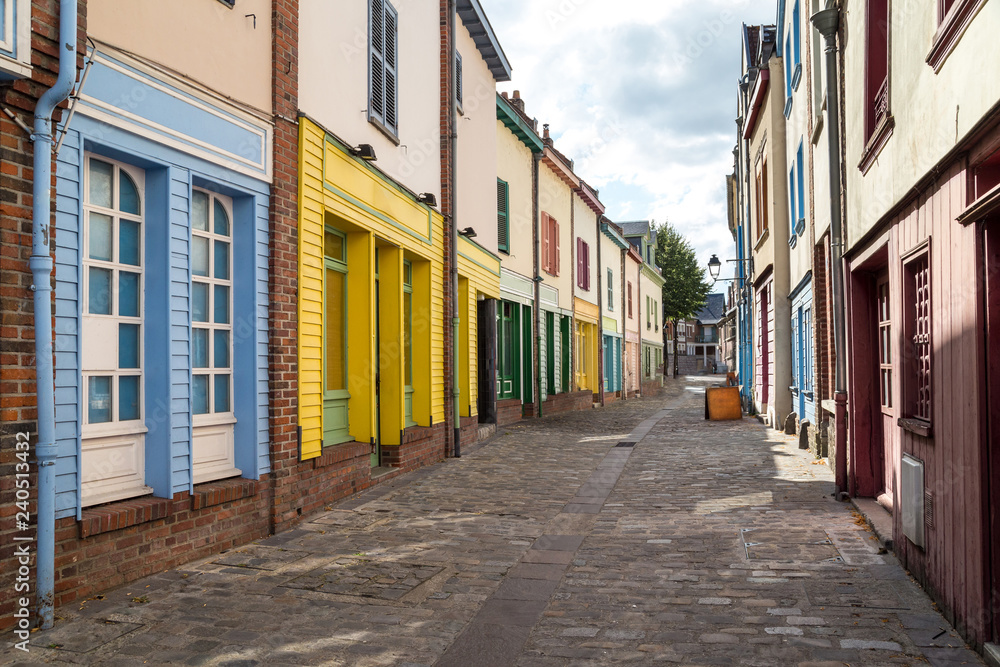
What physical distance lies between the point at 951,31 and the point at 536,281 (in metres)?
15.4

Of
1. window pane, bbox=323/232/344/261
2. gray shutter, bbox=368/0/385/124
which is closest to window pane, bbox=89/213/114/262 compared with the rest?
window pane, bbox=323/232/344/261

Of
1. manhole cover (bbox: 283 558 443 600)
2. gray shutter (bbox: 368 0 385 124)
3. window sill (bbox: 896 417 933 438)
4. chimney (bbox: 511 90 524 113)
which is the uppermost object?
chimney (bbox: 511 90 524 113)

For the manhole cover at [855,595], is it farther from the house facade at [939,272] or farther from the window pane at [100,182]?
the window pane at [100,182]

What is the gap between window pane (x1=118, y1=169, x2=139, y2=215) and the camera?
17.6ft

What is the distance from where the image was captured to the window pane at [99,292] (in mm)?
5113

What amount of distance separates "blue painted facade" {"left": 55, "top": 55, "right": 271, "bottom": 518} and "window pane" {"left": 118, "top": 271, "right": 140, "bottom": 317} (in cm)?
6

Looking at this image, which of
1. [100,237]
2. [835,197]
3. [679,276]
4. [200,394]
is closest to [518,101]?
[835,197]

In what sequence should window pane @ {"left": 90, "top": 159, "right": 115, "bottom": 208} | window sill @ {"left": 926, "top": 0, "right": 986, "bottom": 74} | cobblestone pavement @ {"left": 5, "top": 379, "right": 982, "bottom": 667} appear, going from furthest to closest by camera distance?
window pane @ {"left": 90, "top": 159, "right": 115, "bottom": 208}, cobblestone pavement @ {"left": 5, "top": 379, "right": 982, "bottom": 667}, window sill @ {"left": 926, "top": 0, "right": 986, "bottom": 74}

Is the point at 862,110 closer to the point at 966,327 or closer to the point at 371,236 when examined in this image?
the point at 966,327

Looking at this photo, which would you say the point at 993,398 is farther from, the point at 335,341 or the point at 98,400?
the point at 335,341

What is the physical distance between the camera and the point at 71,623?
4.34 metres

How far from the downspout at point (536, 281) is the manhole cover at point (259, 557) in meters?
13.2

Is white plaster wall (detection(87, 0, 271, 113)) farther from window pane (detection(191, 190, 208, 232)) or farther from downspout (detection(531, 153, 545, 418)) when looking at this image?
downspout (detection(531, 153, 545, 418))

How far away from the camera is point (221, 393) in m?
6.44
